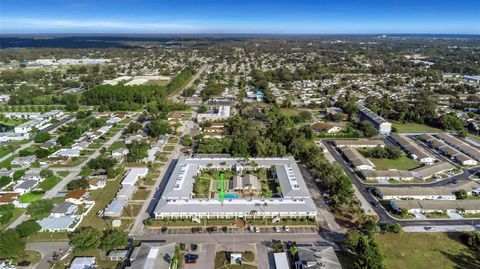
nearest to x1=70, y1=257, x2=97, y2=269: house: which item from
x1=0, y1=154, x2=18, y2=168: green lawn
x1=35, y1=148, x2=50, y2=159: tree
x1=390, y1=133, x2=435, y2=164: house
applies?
x1=35, y1=148, x2=50, y2=159: tree

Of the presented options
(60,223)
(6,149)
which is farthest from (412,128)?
(6,149)

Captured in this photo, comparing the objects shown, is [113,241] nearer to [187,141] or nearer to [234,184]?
[234,184]

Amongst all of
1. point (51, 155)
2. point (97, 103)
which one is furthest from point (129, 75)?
point (51, 155)

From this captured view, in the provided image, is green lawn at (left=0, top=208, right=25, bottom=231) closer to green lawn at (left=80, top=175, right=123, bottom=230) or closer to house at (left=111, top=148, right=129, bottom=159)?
green lawn at (left=80, top=175, right=123, bottom=230)

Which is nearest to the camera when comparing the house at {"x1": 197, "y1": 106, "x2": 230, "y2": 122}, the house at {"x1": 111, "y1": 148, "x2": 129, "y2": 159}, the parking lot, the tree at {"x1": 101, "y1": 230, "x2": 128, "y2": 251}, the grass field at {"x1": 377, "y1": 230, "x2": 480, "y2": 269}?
the grass field at {"x1": 377, "y1": 230, "x2": 480, "y2": 269}

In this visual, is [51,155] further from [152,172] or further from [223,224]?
[223,224]

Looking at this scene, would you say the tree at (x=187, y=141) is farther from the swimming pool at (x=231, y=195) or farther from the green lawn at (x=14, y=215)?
the green lawn at (x=14, y=215)

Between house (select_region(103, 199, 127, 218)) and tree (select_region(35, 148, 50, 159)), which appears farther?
tree (select_region(35, 148, 50, 159))
